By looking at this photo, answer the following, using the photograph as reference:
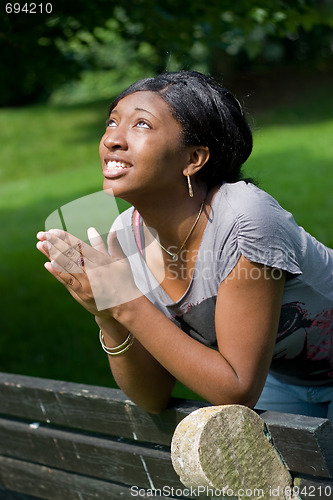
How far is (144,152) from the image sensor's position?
6.86ft

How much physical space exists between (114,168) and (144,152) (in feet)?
0.34

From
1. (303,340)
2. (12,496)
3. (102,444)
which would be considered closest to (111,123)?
(303,340)

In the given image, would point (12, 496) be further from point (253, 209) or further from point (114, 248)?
point (253, 209)

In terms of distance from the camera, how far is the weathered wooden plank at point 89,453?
2199mm

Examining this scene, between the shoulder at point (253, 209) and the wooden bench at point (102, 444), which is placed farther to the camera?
the shoulder at point (253, 209)

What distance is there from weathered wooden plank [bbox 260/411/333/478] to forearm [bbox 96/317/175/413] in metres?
0.44

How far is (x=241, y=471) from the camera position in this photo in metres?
1.73

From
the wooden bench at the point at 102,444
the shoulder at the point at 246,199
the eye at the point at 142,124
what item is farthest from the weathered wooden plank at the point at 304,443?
the eye at the point at 142,124

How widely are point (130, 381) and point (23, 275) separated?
632cm

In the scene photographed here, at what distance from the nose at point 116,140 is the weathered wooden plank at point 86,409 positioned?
0.81 m

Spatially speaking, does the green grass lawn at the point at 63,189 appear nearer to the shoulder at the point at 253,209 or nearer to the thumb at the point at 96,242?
the shoulder at the point at 253,209

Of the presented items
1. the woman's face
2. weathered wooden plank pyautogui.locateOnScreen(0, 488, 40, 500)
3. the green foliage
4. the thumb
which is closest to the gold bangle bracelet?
the thumb

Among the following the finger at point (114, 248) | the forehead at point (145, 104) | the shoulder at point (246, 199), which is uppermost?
the forehead at point (145, 104)

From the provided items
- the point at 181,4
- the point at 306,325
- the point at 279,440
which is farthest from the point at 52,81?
the point at 279,440
